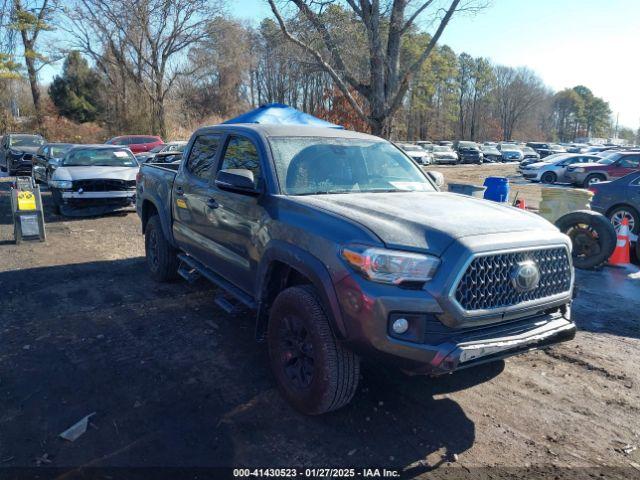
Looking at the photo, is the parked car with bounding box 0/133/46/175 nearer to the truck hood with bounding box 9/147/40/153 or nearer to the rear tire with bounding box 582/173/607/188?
the truck hood with bounding box 9/147/40/153

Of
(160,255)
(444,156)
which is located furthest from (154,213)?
(444,156)

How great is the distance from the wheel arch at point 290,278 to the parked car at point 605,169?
17.0 m

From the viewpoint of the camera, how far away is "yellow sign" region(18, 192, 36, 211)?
8.38m

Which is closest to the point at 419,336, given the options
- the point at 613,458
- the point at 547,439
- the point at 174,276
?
the point at 547,439

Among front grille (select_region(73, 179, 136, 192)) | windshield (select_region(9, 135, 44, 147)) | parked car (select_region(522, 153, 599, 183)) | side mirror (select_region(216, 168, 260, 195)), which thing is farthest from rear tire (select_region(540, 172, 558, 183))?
windshield (select_region(9, 135, 44, 147))

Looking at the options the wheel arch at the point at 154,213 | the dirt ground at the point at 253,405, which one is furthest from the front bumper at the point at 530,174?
the wheel arch at the point at 154,213

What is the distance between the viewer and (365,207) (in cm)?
344

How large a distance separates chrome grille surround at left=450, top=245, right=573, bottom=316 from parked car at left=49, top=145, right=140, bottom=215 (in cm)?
983

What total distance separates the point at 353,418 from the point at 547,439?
125 centimetres

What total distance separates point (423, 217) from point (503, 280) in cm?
63

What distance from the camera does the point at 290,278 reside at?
3.69 meters

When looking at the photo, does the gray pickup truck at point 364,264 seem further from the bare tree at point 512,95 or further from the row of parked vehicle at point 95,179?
the bare tree at point 512,95

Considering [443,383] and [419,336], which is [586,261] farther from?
[419,336]

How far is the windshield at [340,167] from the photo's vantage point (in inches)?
155
